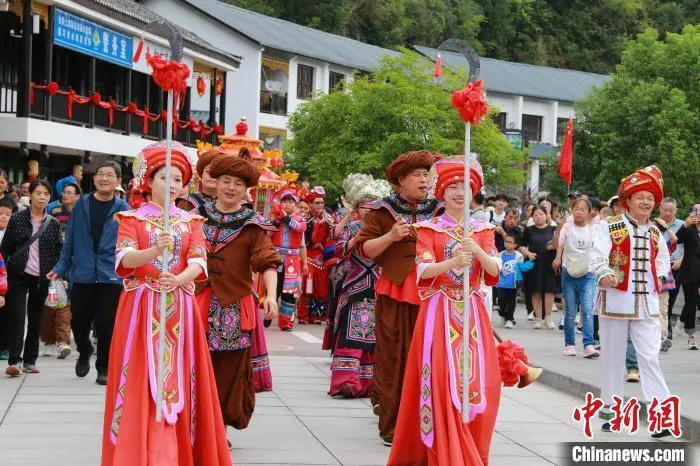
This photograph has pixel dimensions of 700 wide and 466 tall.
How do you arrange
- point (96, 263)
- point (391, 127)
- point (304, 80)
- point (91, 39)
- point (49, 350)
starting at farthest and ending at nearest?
point (304, 80) → point (391, 127) → point (91, 39) → point (49, 350) → point (96, 263)

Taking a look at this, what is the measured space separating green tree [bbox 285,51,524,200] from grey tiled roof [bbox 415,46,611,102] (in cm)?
2554

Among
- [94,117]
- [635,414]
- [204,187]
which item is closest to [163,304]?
[204,187]

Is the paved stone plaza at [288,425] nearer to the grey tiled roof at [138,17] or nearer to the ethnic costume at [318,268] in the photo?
the ethnic costume at [318,268]

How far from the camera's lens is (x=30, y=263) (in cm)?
1194

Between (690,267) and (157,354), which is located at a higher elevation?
(690,267)

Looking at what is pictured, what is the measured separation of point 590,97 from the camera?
46.9 metres

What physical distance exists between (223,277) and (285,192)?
10199 mm

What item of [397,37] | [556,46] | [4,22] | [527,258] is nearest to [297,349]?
[527,258]

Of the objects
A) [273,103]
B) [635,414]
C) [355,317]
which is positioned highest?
[273,103]

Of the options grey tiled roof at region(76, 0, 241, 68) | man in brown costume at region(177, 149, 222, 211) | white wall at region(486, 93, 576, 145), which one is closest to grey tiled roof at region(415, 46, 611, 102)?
white wall at region(486, 93, 576, 145)

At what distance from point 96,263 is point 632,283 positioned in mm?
4490

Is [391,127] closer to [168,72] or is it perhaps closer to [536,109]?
[168,72]

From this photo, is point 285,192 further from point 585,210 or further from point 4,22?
point 4,22

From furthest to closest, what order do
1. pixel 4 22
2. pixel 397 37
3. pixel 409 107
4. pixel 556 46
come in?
pixel 556 46
pixel 397 37
pixel 409 107
pixel 4 22
